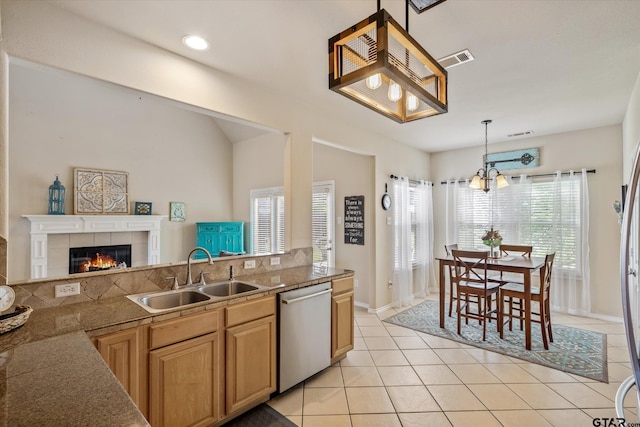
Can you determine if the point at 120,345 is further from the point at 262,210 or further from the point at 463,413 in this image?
the point at 262,210

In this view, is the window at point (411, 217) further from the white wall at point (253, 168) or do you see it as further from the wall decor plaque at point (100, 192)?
the wall decor plaque at point (100, 192)

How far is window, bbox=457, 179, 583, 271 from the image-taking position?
14.2 feet

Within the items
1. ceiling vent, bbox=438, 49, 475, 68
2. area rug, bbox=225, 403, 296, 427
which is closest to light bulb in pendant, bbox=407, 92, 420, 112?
ceiling vent, bbox=438, 49, 475, 68

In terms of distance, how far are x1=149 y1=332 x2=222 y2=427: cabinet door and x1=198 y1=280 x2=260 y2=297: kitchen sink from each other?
1.66 ft

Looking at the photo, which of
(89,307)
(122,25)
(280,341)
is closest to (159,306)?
(89,307)

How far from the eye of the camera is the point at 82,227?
4.57 metres

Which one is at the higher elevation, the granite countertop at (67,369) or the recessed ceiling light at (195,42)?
the recessed ceiling light at (195,42)

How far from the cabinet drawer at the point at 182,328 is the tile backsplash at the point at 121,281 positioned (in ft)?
1.90

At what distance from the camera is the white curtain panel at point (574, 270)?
13.8ft

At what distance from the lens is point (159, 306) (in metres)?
2.14

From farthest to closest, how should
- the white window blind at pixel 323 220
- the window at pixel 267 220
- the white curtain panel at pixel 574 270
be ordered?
the window at pixel 267 220 < the white window blind at pixel 323 220 < the white curtain panel at pixel 574 270

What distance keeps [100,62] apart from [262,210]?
420cm

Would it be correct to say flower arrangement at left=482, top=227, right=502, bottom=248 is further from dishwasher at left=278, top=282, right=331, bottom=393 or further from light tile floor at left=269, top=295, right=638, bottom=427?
dishwasher at left=278, top=282, right=331, bottom=393

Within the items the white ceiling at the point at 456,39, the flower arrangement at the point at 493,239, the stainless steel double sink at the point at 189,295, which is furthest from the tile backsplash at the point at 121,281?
the flower arrangement at the point at 493,239
